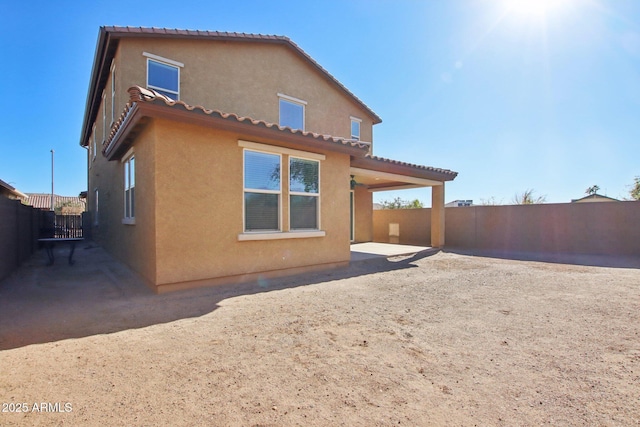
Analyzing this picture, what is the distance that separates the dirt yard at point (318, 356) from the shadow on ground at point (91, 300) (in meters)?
0.04

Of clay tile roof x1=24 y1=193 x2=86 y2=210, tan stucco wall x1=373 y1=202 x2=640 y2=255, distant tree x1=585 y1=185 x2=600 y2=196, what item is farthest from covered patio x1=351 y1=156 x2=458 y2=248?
distant tree x1=585 y1=185 x2=600 y2=196

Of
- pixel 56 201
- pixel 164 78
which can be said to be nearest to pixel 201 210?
pixel 164 78

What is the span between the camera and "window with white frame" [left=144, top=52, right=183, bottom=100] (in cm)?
905

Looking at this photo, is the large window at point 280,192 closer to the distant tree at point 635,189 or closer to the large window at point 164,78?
the large window at point 164,78

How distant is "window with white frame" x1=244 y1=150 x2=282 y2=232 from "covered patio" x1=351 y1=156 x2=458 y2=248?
3.28m

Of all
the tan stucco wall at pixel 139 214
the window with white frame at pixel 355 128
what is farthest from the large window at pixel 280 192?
the window with white frame at pixel 355 128

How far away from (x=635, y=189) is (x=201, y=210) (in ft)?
102

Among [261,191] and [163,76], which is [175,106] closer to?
[261,191]

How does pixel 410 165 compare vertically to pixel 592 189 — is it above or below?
below

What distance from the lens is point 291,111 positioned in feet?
40.3

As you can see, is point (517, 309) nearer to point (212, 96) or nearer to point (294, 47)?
point (212, 96)

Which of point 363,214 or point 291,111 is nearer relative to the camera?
point 291,111

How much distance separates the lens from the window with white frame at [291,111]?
11940mm

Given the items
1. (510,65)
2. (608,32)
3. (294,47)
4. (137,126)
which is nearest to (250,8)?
(294,47)
